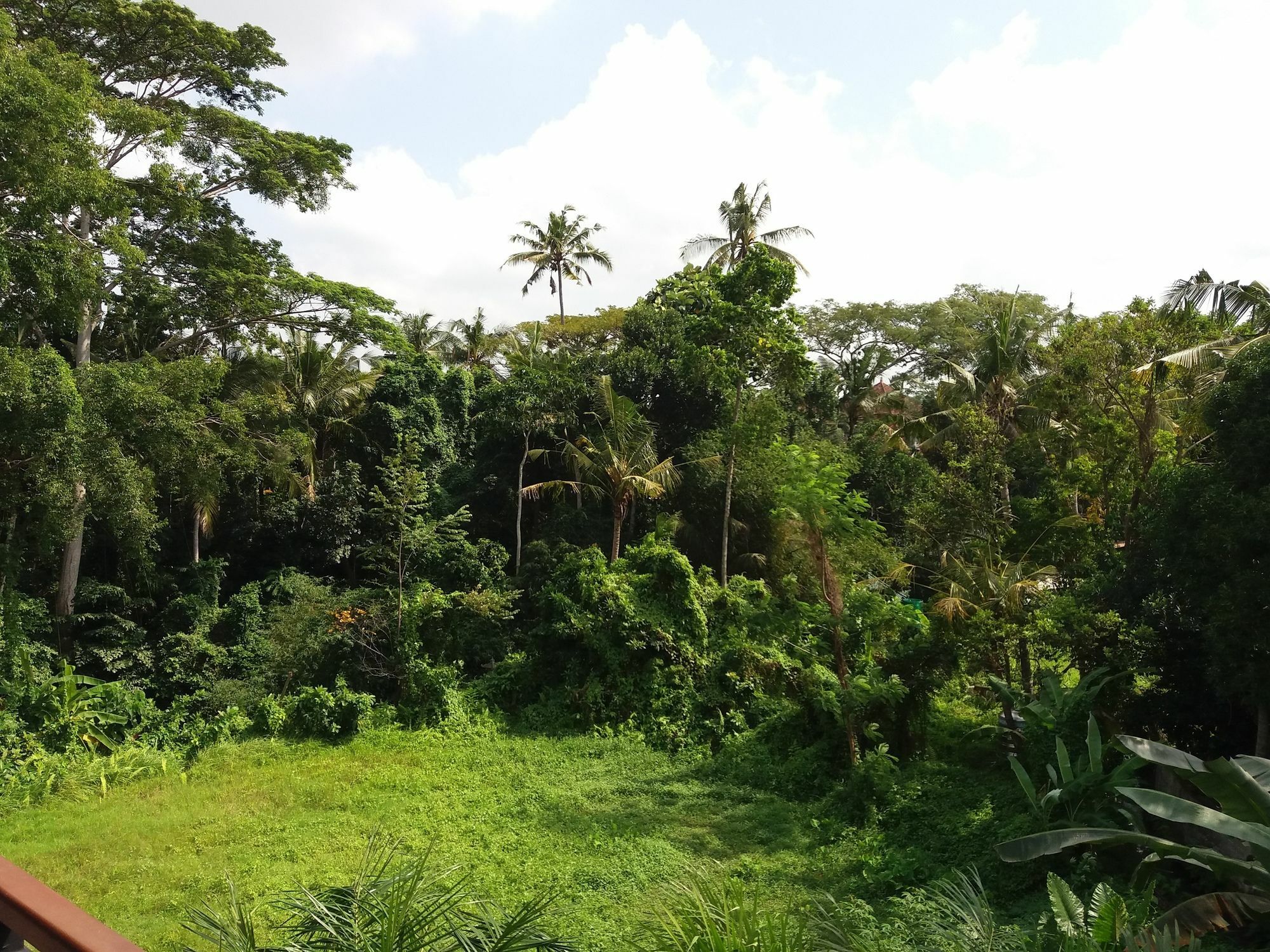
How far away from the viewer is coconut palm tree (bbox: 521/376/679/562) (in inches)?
603

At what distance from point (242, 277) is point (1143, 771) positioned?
14.2 meters

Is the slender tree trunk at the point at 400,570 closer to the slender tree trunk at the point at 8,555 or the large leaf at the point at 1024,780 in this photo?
the slender tree trunk at the point at 8,555

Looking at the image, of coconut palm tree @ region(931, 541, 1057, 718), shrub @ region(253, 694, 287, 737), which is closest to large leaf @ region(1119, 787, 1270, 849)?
coconut palm tree @ region(931, 541, 1057, 718)

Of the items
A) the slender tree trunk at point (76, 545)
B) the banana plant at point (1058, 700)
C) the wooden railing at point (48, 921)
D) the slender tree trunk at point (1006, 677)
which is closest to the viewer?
the wooden railing at point (48, 921)

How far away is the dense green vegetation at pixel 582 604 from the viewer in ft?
22.2

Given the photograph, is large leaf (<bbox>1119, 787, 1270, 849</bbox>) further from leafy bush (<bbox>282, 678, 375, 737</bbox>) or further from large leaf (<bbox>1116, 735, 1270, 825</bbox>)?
leafy bush (<bbox>282, 678, 375, 737</bbox>)

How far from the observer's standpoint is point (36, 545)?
41.0ft

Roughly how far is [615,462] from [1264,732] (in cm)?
1014

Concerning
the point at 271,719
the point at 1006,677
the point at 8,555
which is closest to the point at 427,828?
the point at 271,719

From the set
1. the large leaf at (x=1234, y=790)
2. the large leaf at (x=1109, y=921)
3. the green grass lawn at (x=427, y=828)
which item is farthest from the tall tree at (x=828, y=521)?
the large leaf at (x=1109, y=921)

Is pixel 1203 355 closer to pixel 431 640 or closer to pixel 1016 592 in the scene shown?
pixel 1016 592

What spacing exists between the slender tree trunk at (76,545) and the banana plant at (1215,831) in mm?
12909

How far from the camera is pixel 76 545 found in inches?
533

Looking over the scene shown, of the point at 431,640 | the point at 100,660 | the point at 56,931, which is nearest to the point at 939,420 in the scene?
the point at 431,640
